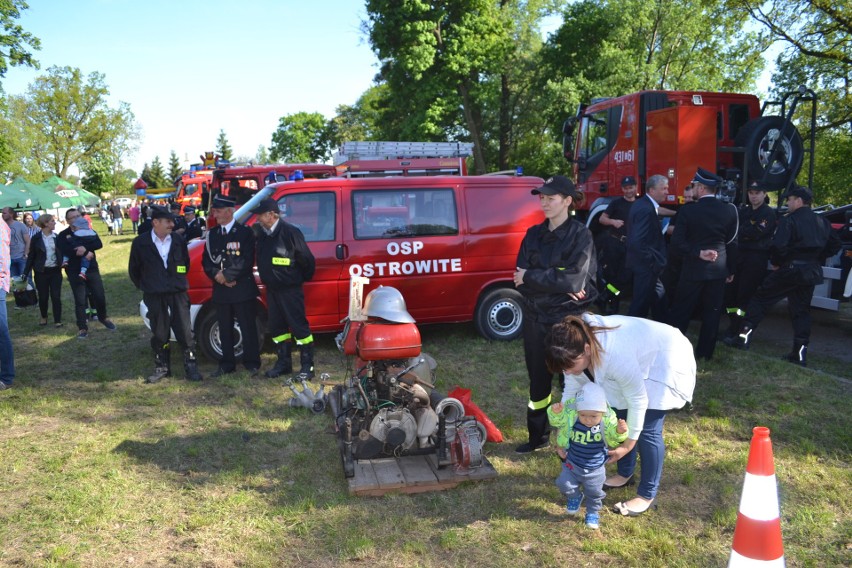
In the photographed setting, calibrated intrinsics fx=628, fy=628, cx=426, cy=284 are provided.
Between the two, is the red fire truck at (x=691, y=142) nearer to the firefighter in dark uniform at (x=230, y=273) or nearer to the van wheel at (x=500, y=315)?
the van wheel at (x=500, y=315)

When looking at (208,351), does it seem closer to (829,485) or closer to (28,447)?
(28,447)

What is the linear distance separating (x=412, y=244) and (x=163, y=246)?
8.95ft

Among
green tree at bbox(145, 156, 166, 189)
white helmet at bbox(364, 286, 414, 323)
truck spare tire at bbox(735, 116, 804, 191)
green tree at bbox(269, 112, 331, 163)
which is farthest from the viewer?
green tree at bbox(145, 156, 166, 189)

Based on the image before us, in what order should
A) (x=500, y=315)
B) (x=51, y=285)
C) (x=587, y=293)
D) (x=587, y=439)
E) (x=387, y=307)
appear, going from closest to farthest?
(x=587, y=439) → (x=587, y=293) → (x=387, y=307) → (x=500, y=315) → (x=51, y=285)

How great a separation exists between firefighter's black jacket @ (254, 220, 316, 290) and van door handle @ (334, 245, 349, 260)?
694 millimetres

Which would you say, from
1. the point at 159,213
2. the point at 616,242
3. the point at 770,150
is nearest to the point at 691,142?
the point at 770,150

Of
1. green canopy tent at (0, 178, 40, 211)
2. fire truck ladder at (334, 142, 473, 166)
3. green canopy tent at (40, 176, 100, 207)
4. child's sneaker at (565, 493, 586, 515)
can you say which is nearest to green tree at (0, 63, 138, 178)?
green canopy tent at (40, 176, 100, 207)

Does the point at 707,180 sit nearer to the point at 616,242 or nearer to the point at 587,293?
the point at 616,242

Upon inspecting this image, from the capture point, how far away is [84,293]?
9164mm

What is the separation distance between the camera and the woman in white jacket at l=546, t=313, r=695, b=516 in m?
3.25

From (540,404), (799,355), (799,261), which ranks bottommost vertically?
(799,355)

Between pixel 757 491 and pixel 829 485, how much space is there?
211cm

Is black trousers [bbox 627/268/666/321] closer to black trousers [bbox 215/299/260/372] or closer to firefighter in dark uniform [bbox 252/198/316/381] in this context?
firefighter in dark uniform [bbox 252/198/316/381]

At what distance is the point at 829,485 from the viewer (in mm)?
4191
